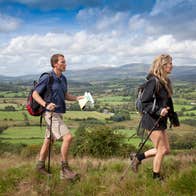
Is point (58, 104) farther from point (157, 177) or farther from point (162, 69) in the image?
point (157, 177)

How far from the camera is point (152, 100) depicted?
5.45m

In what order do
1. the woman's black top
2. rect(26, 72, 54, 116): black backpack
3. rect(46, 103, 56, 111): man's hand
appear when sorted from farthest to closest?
rect(26, 72, 54, 116): black backpack, rect(46, 103, 56, 111): man's hand, the woman's black top

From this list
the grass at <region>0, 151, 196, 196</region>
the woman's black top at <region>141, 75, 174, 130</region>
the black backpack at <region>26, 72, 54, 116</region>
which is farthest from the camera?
the black backpack at <region>26, 72, 54, 116</region>

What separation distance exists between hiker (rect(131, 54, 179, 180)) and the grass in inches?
18.3

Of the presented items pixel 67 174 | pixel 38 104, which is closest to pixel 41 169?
pixel 67 174

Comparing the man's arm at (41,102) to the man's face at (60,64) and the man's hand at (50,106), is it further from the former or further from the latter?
the man's face at (60,64)

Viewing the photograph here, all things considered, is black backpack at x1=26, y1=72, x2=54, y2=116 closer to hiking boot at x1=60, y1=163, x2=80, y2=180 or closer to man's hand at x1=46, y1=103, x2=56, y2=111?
man's hand at x1=46, y1=103, x2=56, y2=111

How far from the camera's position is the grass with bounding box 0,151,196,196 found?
193 inches

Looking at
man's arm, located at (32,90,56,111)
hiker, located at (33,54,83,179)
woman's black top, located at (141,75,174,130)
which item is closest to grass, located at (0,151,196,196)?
hiker, located at (33,54,83,179)

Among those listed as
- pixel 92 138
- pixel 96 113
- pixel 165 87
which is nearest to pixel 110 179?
pixel 165 87

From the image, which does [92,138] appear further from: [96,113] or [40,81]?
[96,113]

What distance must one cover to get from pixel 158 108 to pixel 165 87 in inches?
14.5

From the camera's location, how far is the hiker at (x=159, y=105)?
5414mm

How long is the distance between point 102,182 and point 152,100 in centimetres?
163
